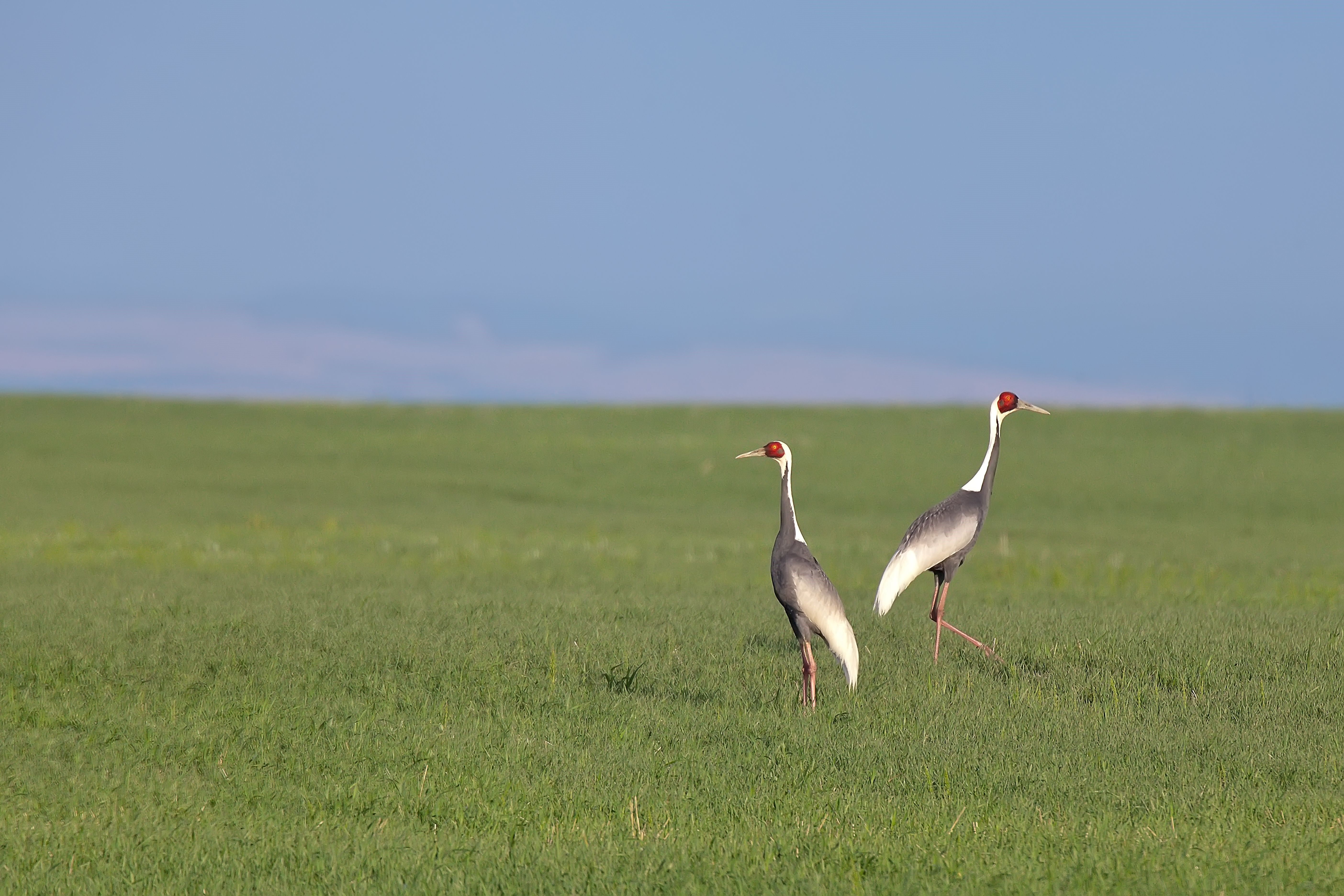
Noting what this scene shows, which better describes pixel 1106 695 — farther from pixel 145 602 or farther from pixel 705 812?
pixel 145 602

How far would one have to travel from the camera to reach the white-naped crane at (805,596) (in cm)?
1143

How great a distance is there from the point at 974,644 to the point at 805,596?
3.14m

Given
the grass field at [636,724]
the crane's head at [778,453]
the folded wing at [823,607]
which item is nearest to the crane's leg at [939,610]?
the grass field at [636,724]

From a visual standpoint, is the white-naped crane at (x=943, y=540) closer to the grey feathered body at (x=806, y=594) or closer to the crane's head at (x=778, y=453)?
the grey feathered body at (x=806, y=594)

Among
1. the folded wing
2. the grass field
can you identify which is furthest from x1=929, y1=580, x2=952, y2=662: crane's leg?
the folded wing

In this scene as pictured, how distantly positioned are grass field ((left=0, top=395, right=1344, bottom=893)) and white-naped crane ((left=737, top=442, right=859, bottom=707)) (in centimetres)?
42

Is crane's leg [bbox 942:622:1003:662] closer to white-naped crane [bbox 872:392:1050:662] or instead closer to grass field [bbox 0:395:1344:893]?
white-naped crane [bbox 872:392:1050:662]

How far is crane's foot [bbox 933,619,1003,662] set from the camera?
12.9 m

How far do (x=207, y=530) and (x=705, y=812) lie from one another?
71.5 ft

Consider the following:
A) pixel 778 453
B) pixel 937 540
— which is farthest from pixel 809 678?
pixel 937 540

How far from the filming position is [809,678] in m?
11.6

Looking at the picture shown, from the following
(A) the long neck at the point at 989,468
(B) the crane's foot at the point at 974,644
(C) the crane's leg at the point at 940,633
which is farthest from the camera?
(A) the long neck at the point at 989,468

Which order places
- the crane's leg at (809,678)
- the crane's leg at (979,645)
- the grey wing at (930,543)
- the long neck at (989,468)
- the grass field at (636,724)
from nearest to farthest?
the grass field at (636,724) → the crane's leg at (809,678) → the crane's leg at (979,645) → the grey wing at (930,543) → the long neck at (989,468)

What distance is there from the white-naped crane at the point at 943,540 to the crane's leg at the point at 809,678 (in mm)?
1575
